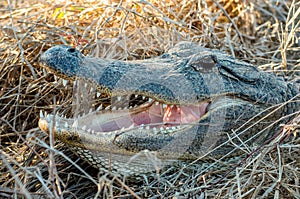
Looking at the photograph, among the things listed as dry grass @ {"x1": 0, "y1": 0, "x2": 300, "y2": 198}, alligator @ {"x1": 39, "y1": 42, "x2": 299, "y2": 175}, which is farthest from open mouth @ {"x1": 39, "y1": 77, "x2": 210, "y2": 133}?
dry grass @ {"x1": 0, "y1": 0, "x2": 300, "y2": 198}

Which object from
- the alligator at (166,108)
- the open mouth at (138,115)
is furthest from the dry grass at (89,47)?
the open mouth at (138,115)

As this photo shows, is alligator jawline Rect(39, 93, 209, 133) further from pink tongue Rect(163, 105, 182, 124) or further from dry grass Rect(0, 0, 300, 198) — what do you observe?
dry grass Rect(0, 0, 300, 198)

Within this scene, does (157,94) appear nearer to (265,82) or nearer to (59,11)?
(265,82)

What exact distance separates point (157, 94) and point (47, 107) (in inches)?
40.9

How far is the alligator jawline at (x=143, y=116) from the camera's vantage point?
2920mm

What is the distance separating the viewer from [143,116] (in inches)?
123

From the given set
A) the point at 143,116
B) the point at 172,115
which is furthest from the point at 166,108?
the point at 143,116

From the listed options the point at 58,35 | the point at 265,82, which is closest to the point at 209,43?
the point at 265,82

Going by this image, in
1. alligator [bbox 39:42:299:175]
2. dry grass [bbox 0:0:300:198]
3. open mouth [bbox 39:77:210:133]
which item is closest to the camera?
alligator [bbox 39:42:299:175]

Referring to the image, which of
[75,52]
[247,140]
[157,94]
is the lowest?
Result: [247,140]

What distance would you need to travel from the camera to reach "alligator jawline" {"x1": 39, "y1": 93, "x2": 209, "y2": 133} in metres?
2.92

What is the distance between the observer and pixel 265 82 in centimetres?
331

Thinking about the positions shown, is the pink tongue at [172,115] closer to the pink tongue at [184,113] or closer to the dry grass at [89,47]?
the pink tongue at [184,113]

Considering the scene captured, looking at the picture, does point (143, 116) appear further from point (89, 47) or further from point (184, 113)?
point (89, 47)
